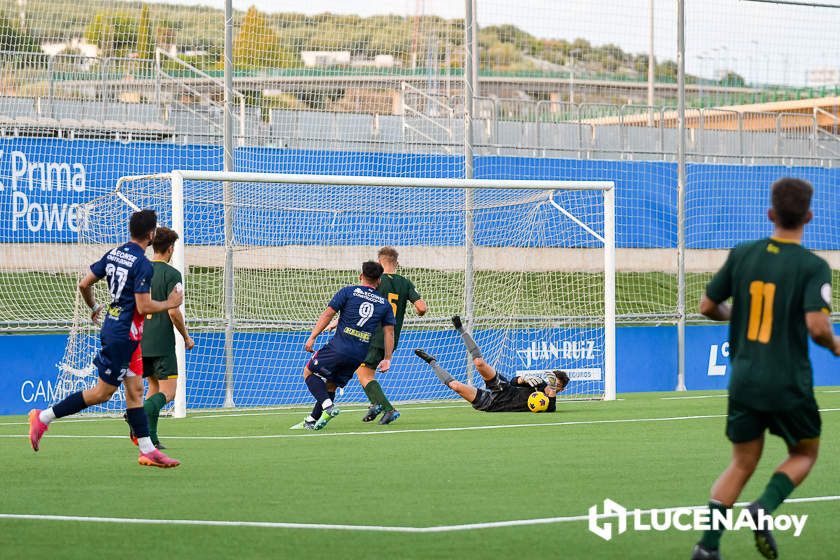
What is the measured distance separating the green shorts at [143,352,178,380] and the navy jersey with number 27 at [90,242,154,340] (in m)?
1.86

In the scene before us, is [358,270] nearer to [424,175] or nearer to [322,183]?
[424,175]

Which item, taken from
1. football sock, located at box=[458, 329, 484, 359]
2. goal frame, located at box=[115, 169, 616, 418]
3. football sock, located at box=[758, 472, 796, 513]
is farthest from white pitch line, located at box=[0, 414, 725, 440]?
football sock, located at box=[758, 472, 796, 513]

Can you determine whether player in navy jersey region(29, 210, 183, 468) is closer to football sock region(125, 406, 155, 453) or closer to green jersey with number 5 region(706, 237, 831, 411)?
football sock region(125, 406, 155, 453)

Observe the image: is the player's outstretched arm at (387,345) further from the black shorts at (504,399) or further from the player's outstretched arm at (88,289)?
the player's outstretched arm at (88,289)

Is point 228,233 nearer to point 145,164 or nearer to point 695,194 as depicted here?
→ point 145,164

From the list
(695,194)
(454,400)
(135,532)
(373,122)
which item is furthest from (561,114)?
(135,532)

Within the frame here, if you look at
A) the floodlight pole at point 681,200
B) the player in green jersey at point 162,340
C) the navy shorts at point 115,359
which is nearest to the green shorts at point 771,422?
the navy shorts at point 115,359

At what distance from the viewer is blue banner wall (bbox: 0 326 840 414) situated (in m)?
15.9

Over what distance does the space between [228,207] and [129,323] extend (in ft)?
23.6

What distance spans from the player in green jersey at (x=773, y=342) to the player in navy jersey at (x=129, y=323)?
198 inches

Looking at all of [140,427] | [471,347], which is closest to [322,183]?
[471,347]

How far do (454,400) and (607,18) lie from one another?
22.5ft

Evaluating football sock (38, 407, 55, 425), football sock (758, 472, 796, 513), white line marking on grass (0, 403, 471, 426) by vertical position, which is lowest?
white line marking on grass (0, 403, 471, 426)

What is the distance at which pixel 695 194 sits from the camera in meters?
23.6
